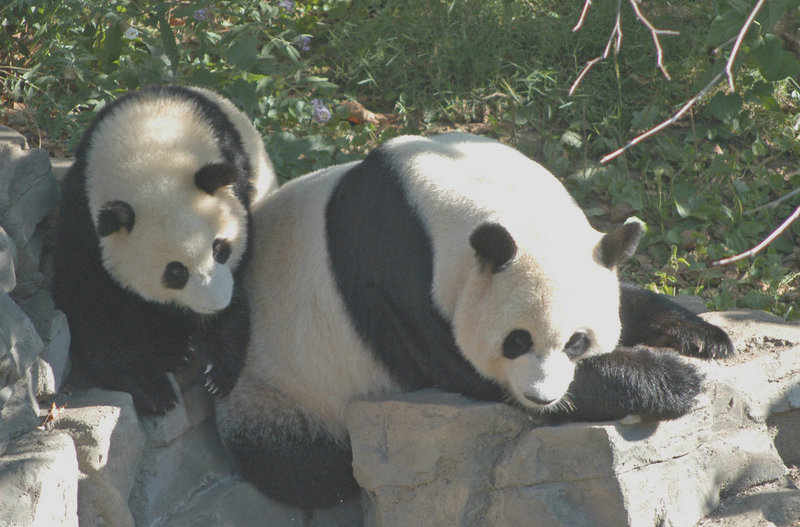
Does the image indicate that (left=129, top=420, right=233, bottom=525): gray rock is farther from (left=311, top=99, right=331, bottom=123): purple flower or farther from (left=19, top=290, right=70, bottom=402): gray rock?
→ (left=311, top=99, right=331, bottom=123): purple flower

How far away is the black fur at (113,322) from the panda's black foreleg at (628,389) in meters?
1.63

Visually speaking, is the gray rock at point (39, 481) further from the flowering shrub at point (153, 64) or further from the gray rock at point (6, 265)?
the flowering shrub at point (153, 64)

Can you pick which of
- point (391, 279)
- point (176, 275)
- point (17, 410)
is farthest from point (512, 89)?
point (17, 410)

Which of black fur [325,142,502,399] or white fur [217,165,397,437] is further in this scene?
white fur [217,165,397,437]

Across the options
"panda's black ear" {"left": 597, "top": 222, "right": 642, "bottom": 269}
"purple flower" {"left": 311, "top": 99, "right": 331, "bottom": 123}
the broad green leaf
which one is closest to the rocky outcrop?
"panda's black ear" {"left": 597, "top": 222, "right": 642, "bottom": 269}

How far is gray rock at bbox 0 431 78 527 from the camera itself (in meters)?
3.16

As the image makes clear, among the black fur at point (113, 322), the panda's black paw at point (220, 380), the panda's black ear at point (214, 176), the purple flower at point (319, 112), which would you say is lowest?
the purple flower at point (319, 112)

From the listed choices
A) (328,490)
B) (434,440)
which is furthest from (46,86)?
(434,440)

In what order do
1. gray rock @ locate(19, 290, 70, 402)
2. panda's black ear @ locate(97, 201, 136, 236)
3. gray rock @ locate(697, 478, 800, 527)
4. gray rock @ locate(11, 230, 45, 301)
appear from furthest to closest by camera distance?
gray rock @ locate(11, 230, 45, 301) < panda's black ear @ locate(97, 201, 136, 236) < gray rock @ locate(19, 290, 70, 402) < gray rock @ locate(697, 478, 800, 527)

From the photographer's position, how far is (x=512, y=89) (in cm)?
686

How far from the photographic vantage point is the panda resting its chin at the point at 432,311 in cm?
337

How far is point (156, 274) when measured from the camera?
4117 millimetres

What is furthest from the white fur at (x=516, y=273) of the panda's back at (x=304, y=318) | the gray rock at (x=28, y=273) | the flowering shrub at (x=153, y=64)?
the flowering shrub at (x=153, y=64)

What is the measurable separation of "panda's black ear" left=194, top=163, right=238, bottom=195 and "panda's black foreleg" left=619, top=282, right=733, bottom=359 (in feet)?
6.08
